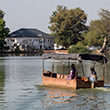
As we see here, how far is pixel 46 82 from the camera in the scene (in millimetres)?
29625

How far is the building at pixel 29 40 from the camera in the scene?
5738 inches

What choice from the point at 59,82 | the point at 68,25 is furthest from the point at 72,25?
the point at 59,82

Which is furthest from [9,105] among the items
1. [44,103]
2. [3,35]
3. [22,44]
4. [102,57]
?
[22,44]

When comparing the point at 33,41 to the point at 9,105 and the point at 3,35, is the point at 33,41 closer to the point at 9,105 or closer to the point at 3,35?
the point at 3,35

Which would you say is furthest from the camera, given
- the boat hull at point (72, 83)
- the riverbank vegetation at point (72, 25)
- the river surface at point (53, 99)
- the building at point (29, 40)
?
the building at point (29, 40)

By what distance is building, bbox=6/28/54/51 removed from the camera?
478 feet

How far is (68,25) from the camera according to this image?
12100 centimetres

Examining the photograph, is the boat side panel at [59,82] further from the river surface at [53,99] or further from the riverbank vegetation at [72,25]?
the riverbank vegetation at [72,25]

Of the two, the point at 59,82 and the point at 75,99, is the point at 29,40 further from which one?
the point at 75,99

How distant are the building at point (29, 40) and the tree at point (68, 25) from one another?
2130cm

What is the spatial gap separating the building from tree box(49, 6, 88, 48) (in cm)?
2130

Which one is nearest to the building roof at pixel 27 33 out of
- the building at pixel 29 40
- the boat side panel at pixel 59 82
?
the building at pixel 29 40

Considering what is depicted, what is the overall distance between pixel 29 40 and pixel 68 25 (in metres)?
30.4

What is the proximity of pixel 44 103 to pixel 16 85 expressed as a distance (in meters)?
10.0
